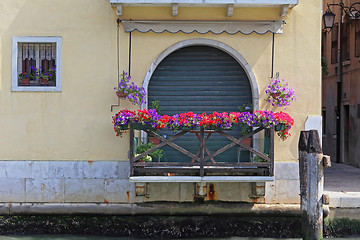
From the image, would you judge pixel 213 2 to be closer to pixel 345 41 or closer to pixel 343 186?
pixel 343 186

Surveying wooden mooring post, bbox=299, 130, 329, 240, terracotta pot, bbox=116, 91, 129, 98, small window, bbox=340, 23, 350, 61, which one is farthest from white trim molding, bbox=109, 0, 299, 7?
small window, bbox=340, 23, 350, 61

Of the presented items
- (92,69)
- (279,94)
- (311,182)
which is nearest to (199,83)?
(279,94)

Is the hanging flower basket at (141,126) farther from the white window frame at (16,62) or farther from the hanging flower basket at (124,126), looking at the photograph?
the white window frame at (16,62)

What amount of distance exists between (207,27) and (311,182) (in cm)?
318

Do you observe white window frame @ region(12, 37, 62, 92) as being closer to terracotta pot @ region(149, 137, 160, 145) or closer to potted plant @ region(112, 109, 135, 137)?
potted plant @ region(112, 109, 135, 137)

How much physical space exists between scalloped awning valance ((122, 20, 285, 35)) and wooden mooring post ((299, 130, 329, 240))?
7.31 feet

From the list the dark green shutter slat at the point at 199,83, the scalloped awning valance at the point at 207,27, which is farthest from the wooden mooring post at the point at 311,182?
the scalloped awning valance at the point at 207,27

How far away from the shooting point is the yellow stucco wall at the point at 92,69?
1038 cm

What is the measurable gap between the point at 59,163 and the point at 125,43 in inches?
90.1

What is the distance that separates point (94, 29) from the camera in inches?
410

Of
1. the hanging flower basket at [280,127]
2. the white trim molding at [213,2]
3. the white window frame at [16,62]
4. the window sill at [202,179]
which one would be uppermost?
the white trim molding at [213,2]

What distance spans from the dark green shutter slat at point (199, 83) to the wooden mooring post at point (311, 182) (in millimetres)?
1896

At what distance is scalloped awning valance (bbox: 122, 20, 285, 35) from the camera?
33.8 feet

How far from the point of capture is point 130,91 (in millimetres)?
10102
